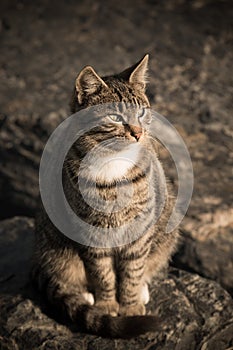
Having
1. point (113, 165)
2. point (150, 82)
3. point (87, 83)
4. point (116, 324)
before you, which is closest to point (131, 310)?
point (116, 324)

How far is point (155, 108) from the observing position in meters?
5.53

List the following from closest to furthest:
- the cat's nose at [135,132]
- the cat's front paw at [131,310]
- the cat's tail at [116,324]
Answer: the cat's nose at [135,132] → the cat's tail at [116,324] → the cat's front paw at [131,310]

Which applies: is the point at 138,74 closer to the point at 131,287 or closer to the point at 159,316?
the point at 131,287

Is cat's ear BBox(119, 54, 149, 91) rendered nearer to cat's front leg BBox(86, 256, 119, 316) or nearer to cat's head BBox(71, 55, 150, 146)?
cat's head BBox(71, 55, 150, 146)

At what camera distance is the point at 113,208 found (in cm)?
312

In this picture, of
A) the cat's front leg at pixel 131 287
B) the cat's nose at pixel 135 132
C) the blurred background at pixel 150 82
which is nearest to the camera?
the cat's nose at pixel 135 132

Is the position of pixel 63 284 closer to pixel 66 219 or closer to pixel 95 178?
pixel 66 219

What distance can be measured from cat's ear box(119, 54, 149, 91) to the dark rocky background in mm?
1425

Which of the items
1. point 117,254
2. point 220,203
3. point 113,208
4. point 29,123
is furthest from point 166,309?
point 29,123

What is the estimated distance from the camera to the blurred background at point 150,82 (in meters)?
4.50

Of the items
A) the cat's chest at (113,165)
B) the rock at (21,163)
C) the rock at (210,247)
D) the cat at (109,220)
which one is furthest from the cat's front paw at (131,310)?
the rock at (21,163)

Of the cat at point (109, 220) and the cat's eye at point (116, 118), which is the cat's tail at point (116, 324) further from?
the cat's eye at point (116, 118)

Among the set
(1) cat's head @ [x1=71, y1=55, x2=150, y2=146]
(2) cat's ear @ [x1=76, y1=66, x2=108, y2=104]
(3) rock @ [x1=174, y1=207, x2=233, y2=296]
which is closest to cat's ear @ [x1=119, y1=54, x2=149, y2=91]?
(1) cat's head @ [x1=71, y1=55, x2=150, y2=146]

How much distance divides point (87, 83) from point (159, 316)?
1596 millimetres
